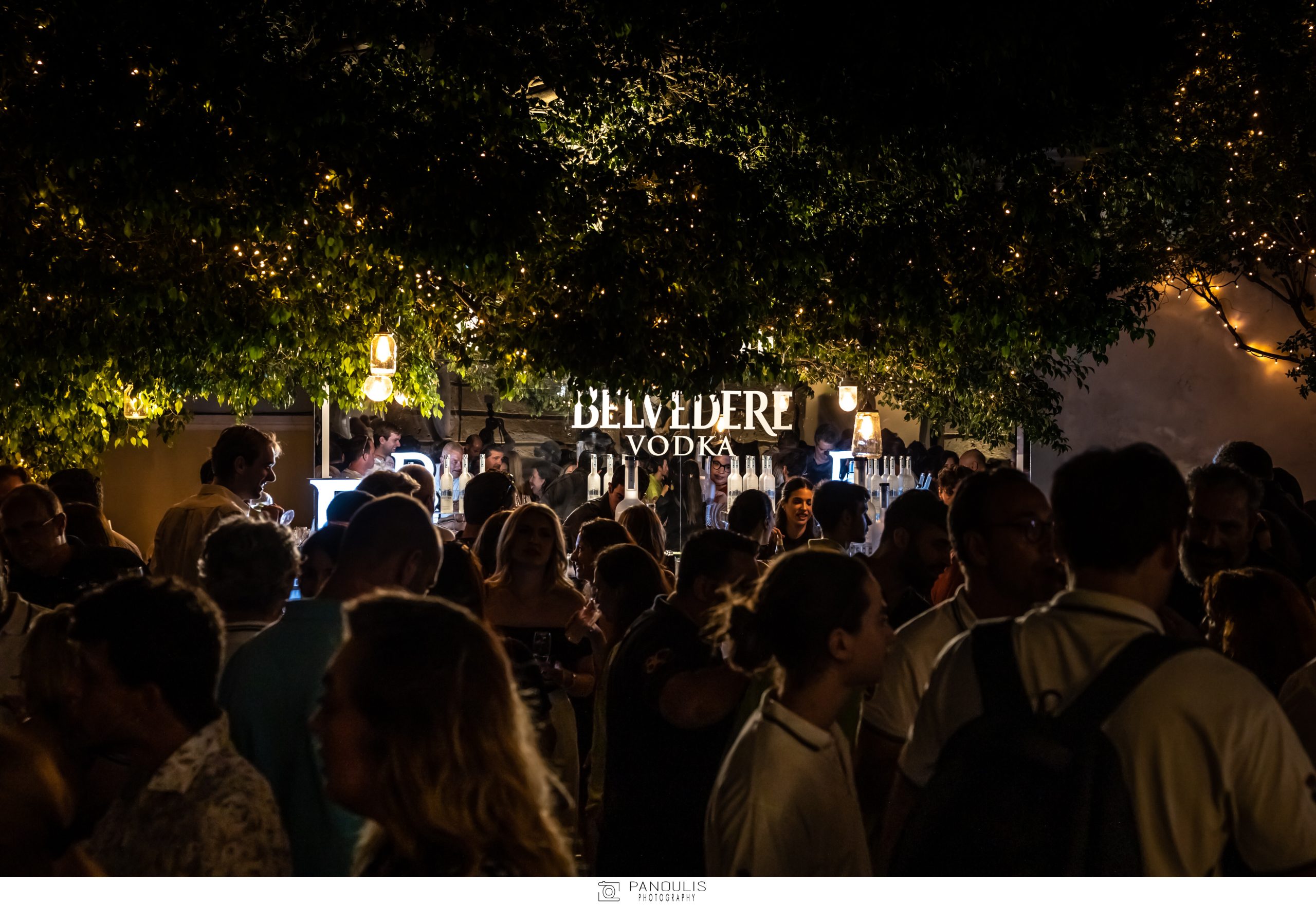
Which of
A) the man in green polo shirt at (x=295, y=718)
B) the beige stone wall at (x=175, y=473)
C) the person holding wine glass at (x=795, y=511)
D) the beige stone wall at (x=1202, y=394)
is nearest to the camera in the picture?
the man in green polo shirt at (x=295, y=718)

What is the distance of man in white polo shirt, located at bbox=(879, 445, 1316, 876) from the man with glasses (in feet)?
13.1

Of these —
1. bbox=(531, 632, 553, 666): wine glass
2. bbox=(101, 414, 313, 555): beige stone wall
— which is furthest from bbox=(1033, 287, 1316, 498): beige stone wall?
bbox=(531, 632, 553, 666): wine glass

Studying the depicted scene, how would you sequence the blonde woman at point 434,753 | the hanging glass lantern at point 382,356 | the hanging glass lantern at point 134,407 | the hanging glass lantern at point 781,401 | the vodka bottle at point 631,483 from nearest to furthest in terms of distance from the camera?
the blonde woman at point 434,753
the hanging glass lantern at point 382,356
the hanging glass lantern at point 134,407
the vodka bottle at point 631,483
the hanging glass lantern at point 781,401

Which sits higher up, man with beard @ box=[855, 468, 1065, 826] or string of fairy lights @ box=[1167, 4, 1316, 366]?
string of fairy lights @ box=[1167, 4, 1316, 366]

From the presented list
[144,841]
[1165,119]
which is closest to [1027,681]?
[144,841]

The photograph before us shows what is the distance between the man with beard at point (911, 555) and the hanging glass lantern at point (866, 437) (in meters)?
8.01

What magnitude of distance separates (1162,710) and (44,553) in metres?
4.79

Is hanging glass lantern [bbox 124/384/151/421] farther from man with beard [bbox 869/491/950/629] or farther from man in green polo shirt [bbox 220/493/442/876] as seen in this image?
man in green polo shirt [bbox 220/493/442/876]

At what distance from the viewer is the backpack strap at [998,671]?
2295 mm

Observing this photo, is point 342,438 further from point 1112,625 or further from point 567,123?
point 1112,625

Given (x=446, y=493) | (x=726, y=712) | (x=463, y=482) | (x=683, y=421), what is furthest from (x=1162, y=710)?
(x=683, y=421)

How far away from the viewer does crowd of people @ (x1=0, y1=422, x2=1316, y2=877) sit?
1991 millimetres

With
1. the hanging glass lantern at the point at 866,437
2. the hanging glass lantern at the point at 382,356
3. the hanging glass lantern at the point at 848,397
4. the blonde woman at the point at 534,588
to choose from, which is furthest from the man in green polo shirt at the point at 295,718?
the hanging glass lantern at the point at 848,397

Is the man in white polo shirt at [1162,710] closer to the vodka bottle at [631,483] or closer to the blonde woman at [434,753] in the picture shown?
the blonde woman at [434,753]
